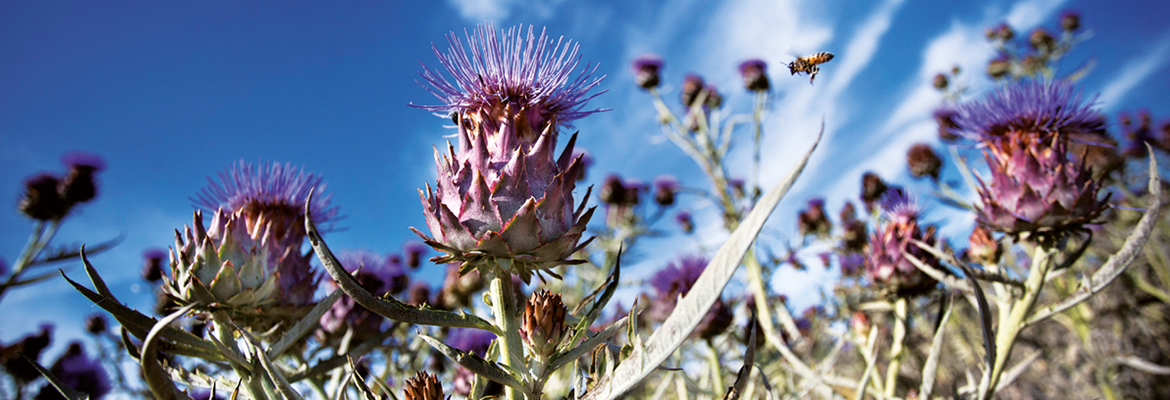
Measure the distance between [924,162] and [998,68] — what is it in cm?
247

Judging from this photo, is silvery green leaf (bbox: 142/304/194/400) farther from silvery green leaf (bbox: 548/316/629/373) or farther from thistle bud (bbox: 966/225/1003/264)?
thistle bud (bbox: 966/225/1003/264)

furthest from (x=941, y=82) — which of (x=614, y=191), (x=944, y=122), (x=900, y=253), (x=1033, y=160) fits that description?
(x=1033, y=160)

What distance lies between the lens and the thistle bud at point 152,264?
4863mm

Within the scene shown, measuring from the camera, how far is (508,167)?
3.51 ft

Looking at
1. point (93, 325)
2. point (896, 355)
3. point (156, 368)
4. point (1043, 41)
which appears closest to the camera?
point (156, 368)

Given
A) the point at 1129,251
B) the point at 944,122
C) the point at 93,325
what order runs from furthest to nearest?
the point at 93,325 < the point at 944,122 < the point at 1129,251

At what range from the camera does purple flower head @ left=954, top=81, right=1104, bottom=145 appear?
1929mm

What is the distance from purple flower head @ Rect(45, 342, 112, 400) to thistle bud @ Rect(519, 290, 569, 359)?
17.6ft

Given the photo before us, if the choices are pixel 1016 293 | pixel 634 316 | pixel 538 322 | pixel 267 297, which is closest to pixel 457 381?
pixel 267 297

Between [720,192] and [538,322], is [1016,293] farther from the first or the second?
[720,192]

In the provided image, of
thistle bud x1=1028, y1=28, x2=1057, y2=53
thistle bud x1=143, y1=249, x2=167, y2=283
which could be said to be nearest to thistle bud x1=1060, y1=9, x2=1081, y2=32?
thistle bud x1=1028, y1=28, x2=1057, y2=53

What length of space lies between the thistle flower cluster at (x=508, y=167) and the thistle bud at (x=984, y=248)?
6.00ft

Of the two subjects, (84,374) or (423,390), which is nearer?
(423,390)

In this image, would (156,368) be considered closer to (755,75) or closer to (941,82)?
(755,75)
